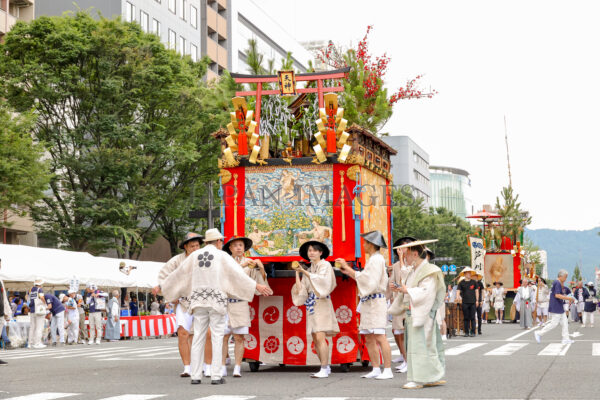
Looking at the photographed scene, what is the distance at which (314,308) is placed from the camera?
12.1m

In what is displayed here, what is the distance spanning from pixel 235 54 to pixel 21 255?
4358cm

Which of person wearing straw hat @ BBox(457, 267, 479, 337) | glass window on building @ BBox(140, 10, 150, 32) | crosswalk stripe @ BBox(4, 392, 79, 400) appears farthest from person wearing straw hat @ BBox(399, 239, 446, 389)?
glass window on building @ BBox(140, 10, 150, 32)

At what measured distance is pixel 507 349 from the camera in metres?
18.1

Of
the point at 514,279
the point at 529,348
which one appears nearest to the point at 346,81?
the point at 529,348

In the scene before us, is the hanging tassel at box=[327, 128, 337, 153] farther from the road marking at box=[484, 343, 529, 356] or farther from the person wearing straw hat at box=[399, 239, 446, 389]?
the road marking at box=[484, 343, 529, 356]

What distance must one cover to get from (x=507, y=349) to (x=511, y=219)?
108 feet

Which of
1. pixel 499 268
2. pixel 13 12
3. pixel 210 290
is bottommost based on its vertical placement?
pixel 210 290

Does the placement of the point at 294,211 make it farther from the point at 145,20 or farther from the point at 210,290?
the point at 145,20

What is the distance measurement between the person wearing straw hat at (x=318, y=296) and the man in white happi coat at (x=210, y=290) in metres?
1.02

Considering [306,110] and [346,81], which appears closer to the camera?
[306,110]

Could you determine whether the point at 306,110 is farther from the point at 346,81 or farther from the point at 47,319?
the point at 47,319

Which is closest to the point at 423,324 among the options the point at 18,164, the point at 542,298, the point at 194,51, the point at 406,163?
the point at 542,298

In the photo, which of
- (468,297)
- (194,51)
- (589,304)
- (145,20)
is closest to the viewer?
(468,297)

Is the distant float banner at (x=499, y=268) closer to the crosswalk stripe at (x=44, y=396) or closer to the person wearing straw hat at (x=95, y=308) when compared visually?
the person wearing straw hat at (x=95, y=308)
